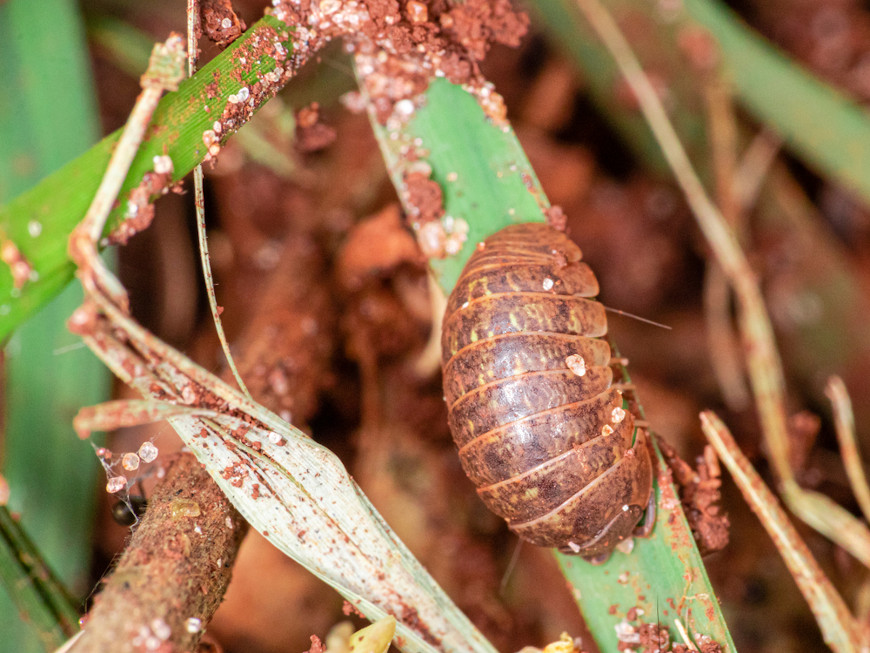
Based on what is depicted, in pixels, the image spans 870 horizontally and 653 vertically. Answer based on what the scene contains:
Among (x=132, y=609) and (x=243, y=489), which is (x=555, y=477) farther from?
(x=132, y=609)

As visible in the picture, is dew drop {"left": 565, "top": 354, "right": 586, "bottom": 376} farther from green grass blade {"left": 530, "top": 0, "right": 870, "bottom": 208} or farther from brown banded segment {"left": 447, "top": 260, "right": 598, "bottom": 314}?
green grass blade {"left": 530, "top": 0, "right": 870, "bottom": 208}

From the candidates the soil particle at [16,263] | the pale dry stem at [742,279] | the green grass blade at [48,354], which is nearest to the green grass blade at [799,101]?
the pale dry stem at [742,279]

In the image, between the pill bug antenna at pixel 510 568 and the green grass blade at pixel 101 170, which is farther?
the pill bug antenna at pixel 510 568

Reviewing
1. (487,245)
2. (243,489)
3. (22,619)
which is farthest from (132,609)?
(487,245)

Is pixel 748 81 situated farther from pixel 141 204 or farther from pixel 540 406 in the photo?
pixel 141 204

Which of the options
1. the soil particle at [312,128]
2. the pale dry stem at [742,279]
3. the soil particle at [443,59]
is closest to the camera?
the soil particle at [443,59]

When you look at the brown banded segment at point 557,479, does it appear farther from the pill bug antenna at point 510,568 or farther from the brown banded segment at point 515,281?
the pill bug antenna at point 510,568

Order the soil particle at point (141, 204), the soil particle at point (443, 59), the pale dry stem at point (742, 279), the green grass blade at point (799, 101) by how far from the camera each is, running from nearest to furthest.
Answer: the soil particle at point (141, 204) → the soil particle at point (443, 59) → the pale dry stem at point (742, 279) → the green grass blade at point (799, 101)

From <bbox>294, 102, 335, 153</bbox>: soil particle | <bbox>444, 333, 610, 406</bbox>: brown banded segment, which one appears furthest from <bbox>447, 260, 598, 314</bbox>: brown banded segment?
<bbox>294, 102, 335, 153</bbox>: soil particle
